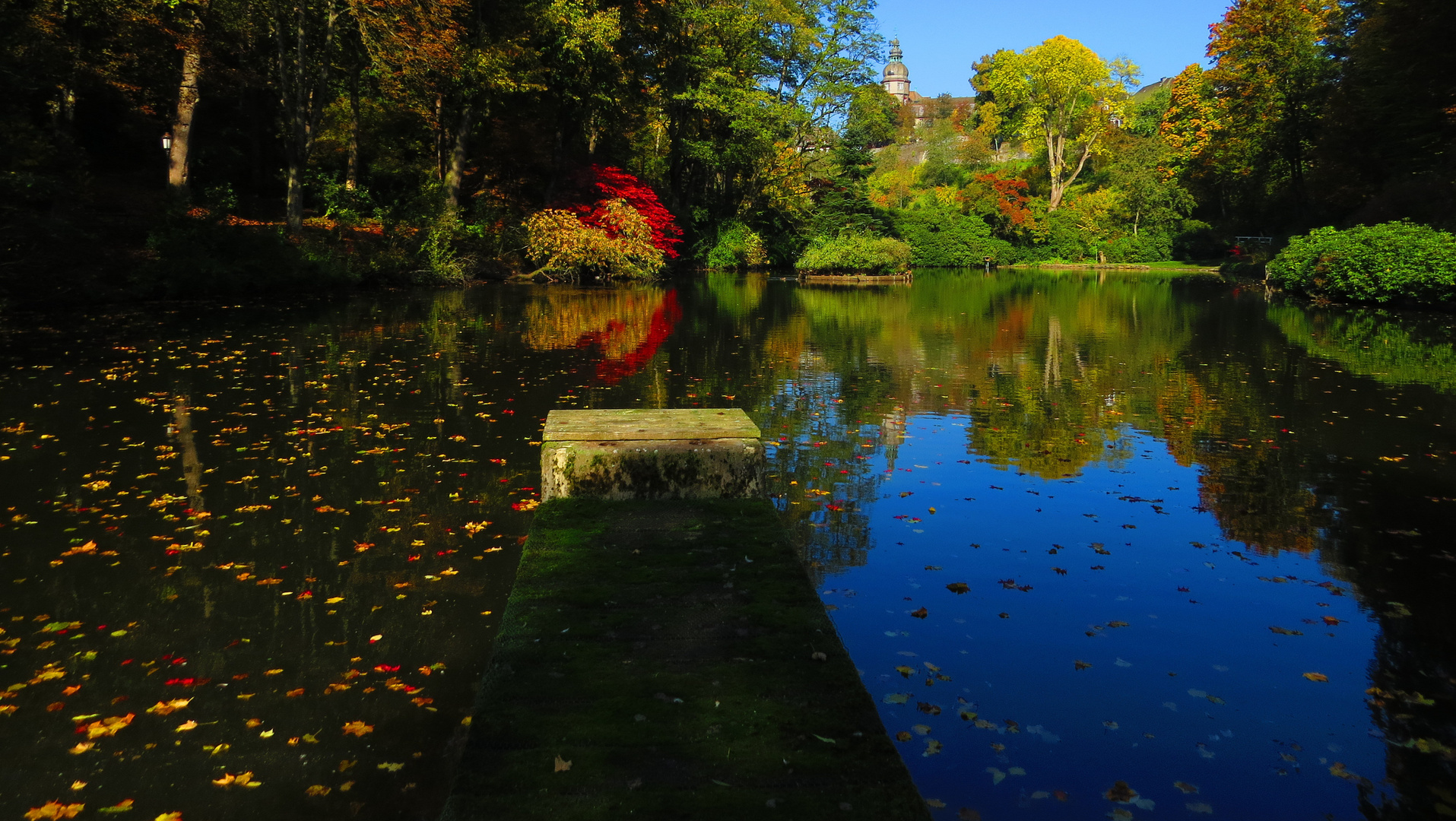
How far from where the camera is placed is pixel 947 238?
58.7m

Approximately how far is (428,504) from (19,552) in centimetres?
237

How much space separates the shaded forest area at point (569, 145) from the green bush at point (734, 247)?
146 mm

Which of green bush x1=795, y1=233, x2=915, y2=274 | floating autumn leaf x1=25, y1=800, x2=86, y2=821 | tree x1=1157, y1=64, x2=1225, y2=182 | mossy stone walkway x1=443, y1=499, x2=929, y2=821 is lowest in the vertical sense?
floating autumn leaf x1=25, y1=800, x2=86, y2=821

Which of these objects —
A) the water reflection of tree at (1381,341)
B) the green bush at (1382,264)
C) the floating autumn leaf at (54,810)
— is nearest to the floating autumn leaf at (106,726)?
the floating autumn leaf at (54,810)

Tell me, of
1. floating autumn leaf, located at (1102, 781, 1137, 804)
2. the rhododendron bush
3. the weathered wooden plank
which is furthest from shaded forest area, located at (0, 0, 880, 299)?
floating autumn leaf, located at (1102, 781, 1137, 804)

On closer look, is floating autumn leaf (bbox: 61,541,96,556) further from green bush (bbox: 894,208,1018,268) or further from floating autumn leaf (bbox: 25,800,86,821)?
green bush (bbox: 894,208,1018,268)

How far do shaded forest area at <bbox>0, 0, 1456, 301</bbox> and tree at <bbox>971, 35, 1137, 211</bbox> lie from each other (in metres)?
5.33

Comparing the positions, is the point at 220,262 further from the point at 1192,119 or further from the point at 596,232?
the point at 1192,119

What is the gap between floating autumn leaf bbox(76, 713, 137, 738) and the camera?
3705mm

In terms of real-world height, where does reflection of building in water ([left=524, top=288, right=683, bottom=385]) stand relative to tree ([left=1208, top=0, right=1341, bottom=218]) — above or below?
below

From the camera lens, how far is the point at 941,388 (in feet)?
40.5

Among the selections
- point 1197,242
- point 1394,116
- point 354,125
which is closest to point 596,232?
point 354,125

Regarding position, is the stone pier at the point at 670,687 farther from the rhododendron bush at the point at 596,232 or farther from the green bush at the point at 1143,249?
the green bush at the point at 1143,249

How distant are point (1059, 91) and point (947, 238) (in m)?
14.1
